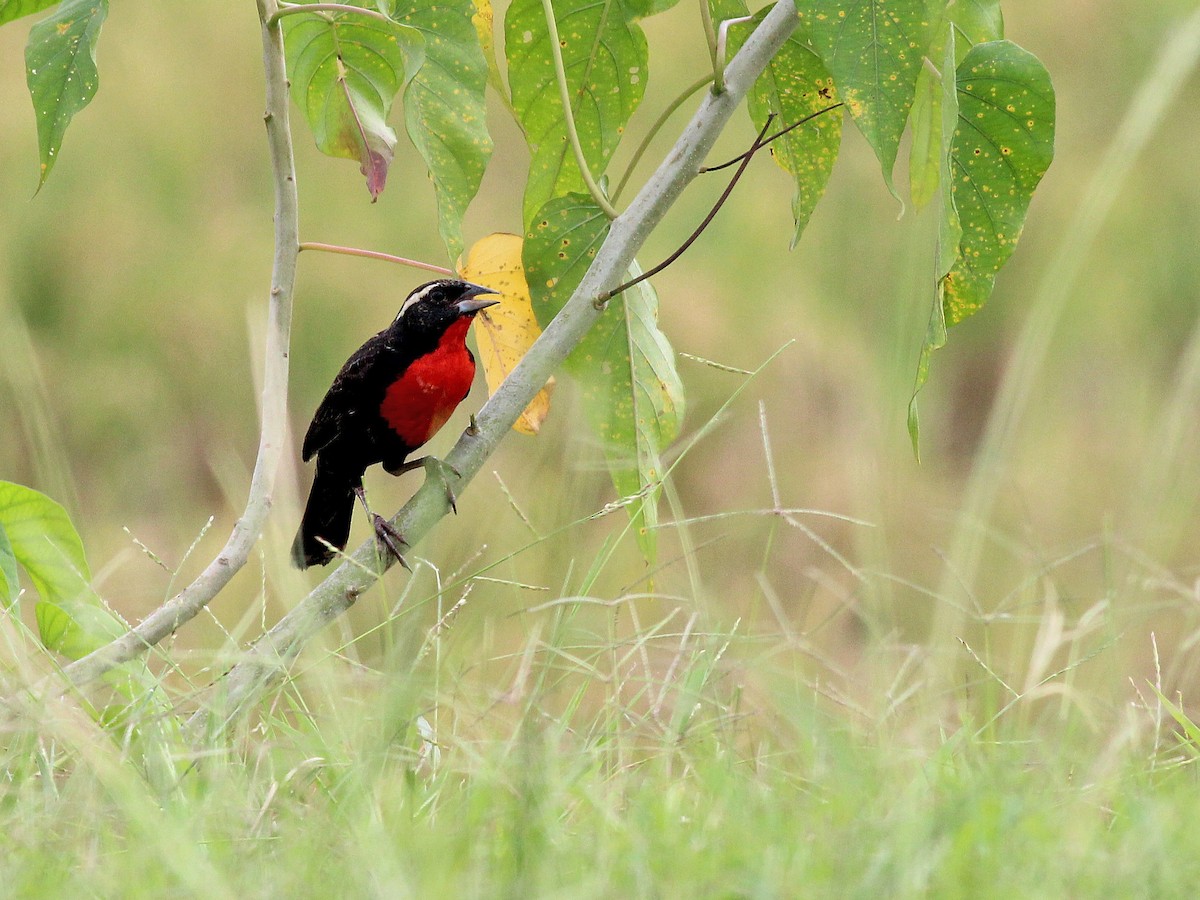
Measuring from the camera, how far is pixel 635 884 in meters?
1.30

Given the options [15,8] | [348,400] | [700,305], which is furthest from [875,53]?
[700,305]

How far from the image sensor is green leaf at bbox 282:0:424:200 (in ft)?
6.18

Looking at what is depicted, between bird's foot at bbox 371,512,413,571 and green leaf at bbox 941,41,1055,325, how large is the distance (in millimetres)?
859

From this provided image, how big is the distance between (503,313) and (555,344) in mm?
385

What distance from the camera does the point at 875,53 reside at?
1.59 metres

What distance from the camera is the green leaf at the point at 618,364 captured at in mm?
2023

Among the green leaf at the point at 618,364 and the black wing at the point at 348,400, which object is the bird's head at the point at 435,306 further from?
the green leaf at the point at 618,364

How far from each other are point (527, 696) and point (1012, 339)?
5.46 metres

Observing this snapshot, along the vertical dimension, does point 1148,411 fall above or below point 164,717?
below

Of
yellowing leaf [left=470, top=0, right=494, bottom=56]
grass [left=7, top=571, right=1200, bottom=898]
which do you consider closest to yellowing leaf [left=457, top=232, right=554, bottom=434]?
yellowing leaf [left=470, top=0, right=494, bottom=56]

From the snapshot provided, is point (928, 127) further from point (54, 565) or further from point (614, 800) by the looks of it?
point (54, 565)

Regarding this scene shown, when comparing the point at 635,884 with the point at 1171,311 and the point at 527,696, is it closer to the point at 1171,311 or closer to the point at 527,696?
the point at 527,696

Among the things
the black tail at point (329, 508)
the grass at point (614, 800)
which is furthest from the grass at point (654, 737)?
the black tail at point (329, 508)

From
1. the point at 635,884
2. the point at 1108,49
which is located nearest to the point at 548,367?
the point at 635,884
